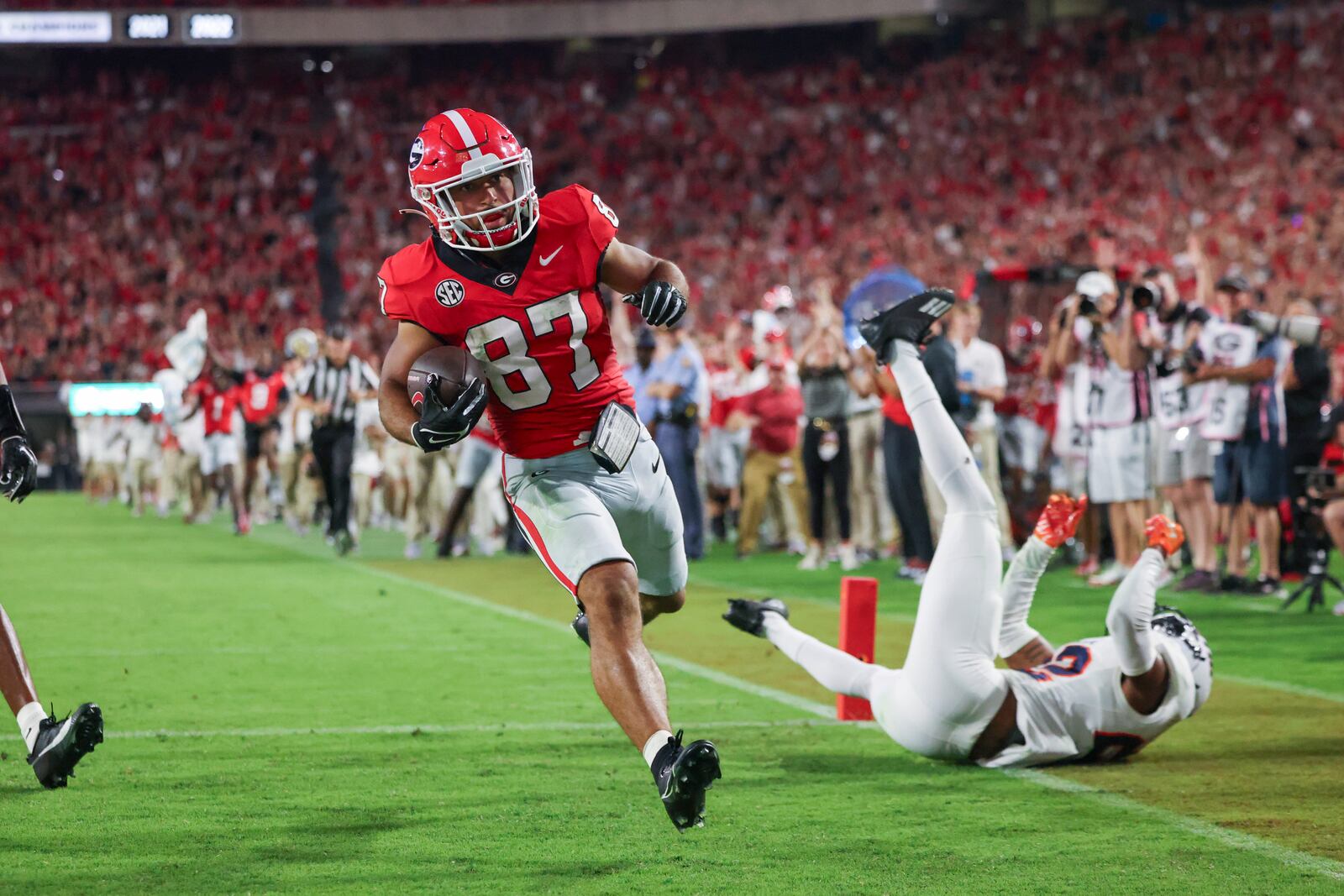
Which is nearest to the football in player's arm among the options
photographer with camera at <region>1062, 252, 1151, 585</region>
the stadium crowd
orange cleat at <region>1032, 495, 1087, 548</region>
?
orange cleat at <region>1032, 495, 1087, 548</region>

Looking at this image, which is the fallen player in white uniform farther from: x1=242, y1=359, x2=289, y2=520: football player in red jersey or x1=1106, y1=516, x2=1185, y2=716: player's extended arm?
x1=242, y1=359, x2=289, y2=520: football player in red jersey

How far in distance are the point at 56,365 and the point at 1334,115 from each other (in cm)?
2362

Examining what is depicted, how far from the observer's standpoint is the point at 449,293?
507 centimetres

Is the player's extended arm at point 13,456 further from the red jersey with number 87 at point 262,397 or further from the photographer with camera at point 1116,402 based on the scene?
the red jersey with number 87 at point 262,397

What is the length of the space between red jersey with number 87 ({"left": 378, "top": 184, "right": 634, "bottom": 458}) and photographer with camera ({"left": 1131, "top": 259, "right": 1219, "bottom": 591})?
22.0 ft

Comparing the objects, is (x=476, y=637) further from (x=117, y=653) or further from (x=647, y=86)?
(x=647, y=86)

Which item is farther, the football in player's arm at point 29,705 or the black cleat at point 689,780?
the football in player's arm at point 29,705

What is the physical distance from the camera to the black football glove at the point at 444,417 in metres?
4.54

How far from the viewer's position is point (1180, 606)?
1059 centimetres

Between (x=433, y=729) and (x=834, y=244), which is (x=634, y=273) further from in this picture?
(x=834, y=244)

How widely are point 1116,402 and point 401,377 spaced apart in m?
7.52

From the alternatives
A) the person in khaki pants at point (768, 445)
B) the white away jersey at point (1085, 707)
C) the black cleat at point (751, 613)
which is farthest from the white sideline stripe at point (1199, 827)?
the person in khaki pants at point (768, 445)

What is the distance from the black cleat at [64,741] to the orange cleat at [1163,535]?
11.4ft

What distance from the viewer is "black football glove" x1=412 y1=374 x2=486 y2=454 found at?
454 centimetres
